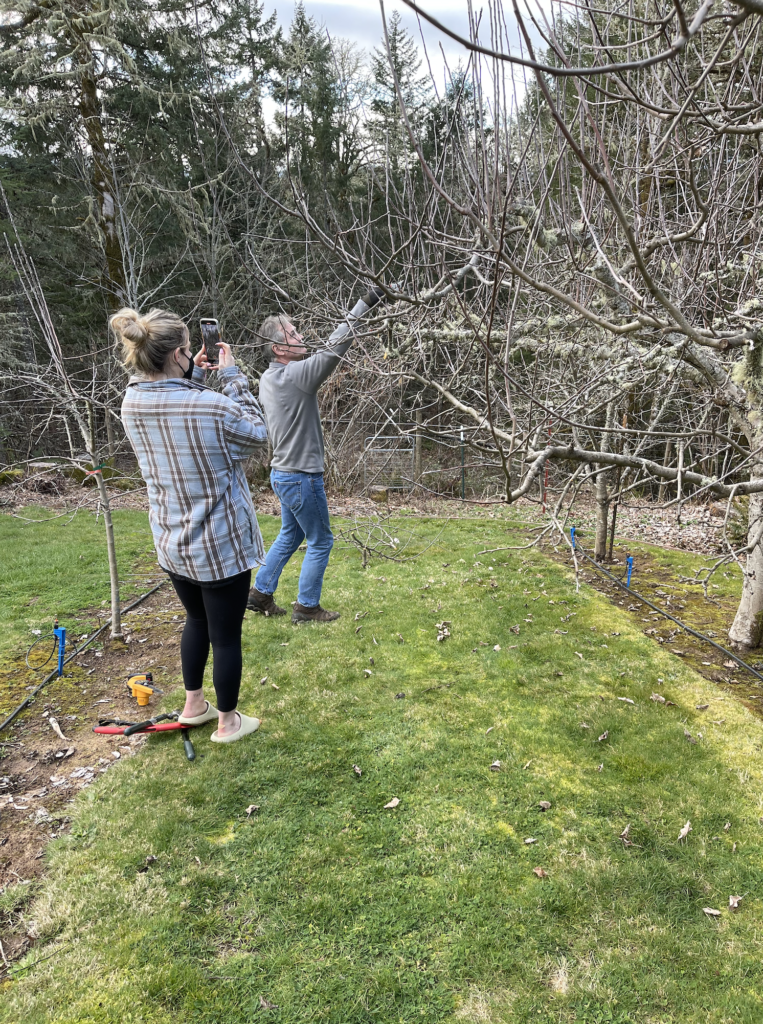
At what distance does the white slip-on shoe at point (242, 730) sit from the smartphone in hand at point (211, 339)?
1706 mm

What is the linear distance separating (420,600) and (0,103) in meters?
11.1

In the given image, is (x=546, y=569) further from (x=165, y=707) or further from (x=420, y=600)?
(x=165, y=707)

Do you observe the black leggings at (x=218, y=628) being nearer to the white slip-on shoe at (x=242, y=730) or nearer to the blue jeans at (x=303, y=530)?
the white slip-on shoe at (x=242, y=730)

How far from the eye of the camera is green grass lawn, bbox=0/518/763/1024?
161cm

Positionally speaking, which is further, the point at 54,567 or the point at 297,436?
the point at 54,567

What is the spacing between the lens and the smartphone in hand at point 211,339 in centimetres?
265

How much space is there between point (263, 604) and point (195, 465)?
227 centimetres

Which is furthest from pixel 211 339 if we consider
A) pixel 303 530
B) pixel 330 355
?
pixel 303 530

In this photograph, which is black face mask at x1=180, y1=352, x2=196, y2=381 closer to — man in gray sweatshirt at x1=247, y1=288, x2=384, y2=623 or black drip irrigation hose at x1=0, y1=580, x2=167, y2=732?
man in gray sweatshirt at x1=247, y1=288, x2=384, y2=623

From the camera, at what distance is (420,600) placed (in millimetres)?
4777

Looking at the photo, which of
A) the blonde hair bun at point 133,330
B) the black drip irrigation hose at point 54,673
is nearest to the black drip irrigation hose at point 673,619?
the blonde hair bun at point 133,330

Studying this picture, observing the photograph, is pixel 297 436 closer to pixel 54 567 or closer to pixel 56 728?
pixel 56 728

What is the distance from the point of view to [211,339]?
2744mm

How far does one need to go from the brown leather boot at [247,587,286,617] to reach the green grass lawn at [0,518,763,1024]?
0.83 meters
